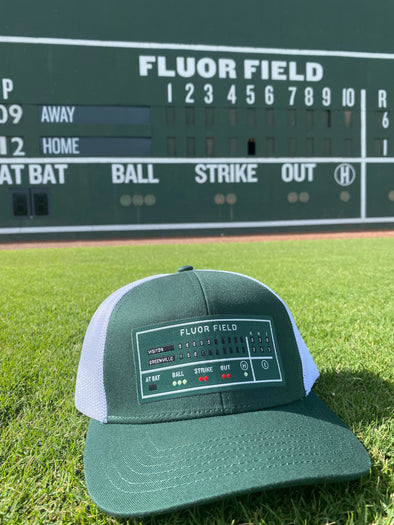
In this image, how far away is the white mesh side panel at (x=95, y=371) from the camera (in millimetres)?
1198

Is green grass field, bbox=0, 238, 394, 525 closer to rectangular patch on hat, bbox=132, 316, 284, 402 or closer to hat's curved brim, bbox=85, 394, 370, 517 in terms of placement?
hat's curved brim, bbox=85, 394, 370, 517

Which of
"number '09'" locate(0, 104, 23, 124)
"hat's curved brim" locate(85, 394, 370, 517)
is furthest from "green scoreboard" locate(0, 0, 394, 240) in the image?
"hat's curved brim" locate(85, 394, 370, 517)

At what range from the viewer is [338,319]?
303cm

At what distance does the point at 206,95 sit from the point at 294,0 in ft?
20.0

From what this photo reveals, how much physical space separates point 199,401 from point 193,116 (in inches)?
709

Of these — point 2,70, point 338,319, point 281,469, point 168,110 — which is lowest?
point 338,319

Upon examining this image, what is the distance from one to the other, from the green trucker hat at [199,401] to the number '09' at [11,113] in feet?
59.1

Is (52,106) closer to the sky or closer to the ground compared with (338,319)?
closer to the sky

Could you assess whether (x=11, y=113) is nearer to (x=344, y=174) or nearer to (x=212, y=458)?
(x=344, y=174)

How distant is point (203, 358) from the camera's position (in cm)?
114

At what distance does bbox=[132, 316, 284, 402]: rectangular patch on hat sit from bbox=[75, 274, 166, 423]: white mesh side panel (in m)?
0.13

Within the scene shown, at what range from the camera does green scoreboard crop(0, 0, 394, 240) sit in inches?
679

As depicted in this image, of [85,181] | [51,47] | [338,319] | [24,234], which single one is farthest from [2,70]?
[338,319]

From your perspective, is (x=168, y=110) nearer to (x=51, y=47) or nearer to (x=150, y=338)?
(x=51, y=47)
